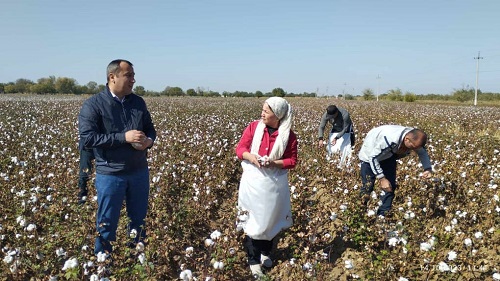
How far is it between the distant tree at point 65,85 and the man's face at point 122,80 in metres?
80.2

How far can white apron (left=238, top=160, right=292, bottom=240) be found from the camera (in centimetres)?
317

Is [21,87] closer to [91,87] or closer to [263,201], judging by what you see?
[91,87]

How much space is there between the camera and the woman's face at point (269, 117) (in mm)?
3041

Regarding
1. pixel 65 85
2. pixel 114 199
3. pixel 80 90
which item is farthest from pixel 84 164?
pixel 65 85

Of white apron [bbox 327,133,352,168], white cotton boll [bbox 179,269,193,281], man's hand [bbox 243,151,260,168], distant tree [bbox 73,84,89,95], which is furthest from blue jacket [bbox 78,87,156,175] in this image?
distant tree [bbox 73,84,89,95]

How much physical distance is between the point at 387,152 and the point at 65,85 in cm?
8576

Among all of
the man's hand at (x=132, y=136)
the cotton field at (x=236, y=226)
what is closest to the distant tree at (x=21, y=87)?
the cotton field at (x=236, y=226)

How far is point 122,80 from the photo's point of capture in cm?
273

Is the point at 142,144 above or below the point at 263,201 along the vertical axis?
above

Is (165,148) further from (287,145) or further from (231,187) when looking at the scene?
(287,145)

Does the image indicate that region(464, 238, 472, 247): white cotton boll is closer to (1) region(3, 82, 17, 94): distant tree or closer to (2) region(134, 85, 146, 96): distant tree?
(2) region(134, 85, 146, 96): distant tree

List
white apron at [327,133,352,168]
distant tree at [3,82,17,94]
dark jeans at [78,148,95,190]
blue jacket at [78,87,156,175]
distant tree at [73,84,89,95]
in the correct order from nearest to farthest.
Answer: blue jacket at [78,87,156,175] < dark jeans at [78,148,95,190] < white apron at [327,133,352,168] < distant tree at [3,82,17,94] < distant tree at [73,84,89,95]

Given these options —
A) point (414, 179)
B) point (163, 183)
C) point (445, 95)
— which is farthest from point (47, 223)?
point (445, 95)

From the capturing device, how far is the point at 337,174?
5641mm
